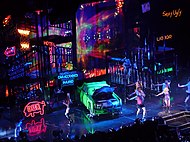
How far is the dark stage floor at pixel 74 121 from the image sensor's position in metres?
21.6

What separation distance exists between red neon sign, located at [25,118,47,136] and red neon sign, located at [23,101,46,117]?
1.83 feet

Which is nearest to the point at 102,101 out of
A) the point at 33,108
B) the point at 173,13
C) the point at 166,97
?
the point at 166,97

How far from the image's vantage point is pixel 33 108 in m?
24.3

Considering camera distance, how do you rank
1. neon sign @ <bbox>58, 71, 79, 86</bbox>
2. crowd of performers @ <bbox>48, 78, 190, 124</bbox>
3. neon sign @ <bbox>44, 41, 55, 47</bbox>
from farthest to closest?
neon sign @ <bbox>44, 41, 55, 47</bbox> → neon sign @ <bbox>58, 71, 79, 86</bbox> → crowd of performers @ <bbox>48, 78, 190, 124</bbox>

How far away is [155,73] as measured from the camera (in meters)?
28.6

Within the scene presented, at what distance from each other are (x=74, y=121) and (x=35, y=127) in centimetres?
234

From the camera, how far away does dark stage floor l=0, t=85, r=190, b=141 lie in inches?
850

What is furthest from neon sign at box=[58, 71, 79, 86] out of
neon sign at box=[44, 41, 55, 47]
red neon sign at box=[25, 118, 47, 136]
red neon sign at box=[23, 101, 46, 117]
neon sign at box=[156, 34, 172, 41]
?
neon sign at box=[156, 34, 172, 41]

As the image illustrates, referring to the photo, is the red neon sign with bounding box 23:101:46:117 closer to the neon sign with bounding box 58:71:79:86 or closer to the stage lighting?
the neon sign with bounding box 58:71:79:86

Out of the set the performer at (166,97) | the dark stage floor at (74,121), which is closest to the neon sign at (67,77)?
the dark stage floor at (74,121)

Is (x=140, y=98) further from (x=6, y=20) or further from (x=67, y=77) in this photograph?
(x=6, y=20)

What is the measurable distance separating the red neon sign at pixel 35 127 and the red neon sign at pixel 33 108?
56 centimetres

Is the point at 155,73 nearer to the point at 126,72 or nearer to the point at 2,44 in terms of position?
the point at 126,72

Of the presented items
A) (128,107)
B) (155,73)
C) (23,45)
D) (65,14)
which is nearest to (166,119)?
(128,107)
